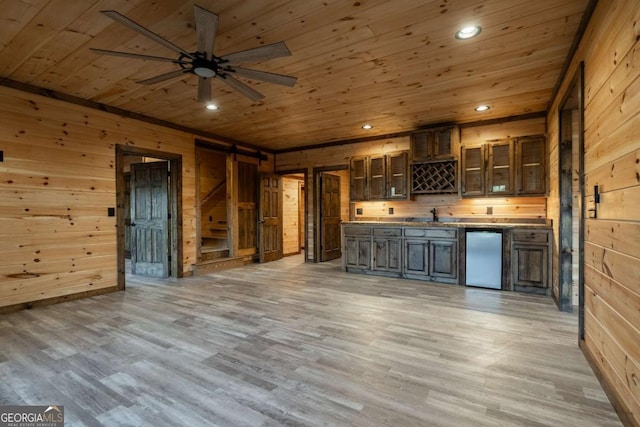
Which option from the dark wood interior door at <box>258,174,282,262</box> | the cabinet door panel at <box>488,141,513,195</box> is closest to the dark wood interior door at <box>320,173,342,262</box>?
the dark wood interior door at <box>258,174,282,262</box>

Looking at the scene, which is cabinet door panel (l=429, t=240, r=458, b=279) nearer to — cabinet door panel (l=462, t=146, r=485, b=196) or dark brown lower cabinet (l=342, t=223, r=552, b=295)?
dark brown lower cabinet (l=342, t=223, r=552, b=295)

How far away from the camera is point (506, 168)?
474 cm

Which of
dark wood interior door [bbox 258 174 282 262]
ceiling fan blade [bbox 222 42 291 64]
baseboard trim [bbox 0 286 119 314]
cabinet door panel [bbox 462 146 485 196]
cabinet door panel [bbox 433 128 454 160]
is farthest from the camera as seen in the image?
dark wood interior door [bbox 258 174 282 262]

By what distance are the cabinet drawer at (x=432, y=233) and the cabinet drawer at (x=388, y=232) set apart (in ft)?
0.39

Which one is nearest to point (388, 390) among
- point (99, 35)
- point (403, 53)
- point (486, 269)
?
point (403, 53)

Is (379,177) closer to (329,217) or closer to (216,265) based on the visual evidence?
(329,217)

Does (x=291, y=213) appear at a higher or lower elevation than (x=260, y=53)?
lower

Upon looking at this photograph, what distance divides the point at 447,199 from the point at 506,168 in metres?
1.04

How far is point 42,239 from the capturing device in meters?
3.85

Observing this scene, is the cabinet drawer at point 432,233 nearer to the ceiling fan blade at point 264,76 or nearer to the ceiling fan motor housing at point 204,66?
the ceiling fan blade at point 264,76

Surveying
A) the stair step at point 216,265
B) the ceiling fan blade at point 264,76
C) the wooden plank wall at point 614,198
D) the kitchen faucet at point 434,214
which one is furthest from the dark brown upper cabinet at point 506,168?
the stair step at point 216,265

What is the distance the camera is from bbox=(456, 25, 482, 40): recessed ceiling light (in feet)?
8.40

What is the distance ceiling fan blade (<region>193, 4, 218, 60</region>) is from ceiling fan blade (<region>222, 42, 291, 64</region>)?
151 millimetres

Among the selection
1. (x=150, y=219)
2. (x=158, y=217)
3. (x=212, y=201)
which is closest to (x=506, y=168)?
(x=158, y=217)
